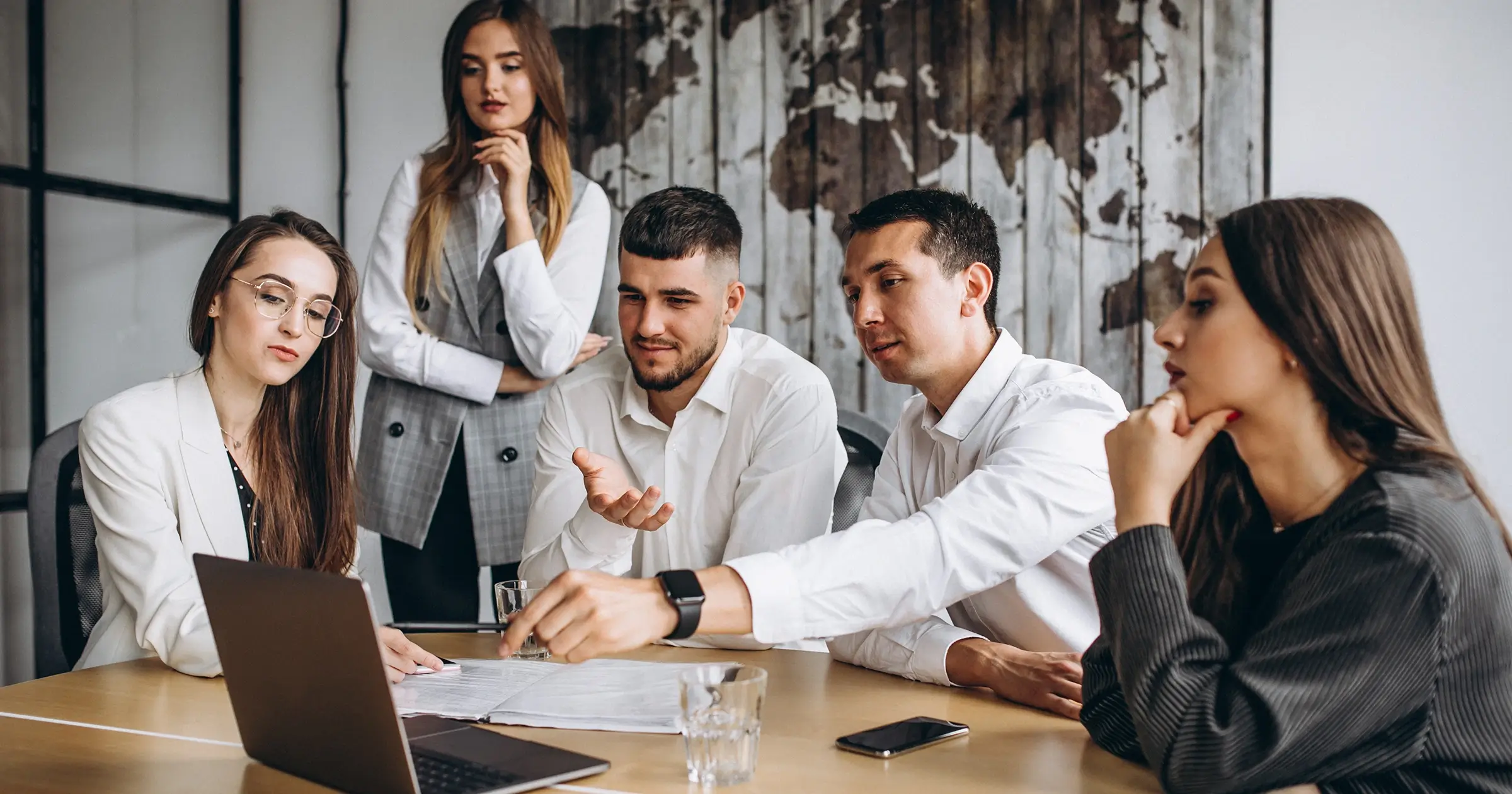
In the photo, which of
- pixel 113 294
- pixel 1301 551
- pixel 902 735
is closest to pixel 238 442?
pixel 902 735

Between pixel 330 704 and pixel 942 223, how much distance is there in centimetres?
127

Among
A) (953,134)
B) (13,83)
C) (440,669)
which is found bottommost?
(440,669)

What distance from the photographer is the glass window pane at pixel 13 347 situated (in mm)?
3174

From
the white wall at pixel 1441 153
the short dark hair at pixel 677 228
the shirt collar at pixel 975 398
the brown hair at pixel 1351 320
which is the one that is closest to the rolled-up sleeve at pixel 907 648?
the shirt collar at pixel 975 398

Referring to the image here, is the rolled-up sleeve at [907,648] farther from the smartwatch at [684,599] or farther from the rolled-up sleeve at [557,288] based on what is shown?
the rolled-up sleeve at [557,288]

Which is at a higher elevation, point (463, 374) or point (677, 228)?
point (677, 228)

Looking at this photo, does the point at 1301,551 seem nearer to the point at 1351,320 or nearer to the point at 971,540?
the point at 1351,320

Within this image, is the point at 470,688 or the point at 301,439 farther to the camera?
the point at 301,439

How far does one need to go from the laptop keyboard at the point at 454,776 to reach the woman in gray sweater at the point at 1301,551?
0.58m

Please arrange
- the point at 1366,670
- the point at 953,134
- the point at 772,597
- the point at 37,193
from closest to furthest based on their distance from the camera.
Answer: the point at 1366,670
the point at 772,597
the point at 953,134
the point at 37,193

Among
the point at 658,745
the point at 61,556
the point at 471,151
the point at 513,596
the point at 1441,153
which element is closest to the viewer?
the point at 658,745

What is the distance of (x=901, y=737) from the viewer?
1204 mm

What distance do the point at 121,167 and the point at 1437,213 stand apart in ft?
11.7

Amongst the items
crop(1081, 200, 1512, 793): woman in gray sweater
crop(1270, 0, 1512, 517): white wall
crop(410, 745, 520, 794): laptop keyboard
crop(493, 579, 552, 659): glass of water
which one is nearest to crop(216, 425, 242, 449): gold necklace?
crop(493, 579, 552, 659): glass of water
